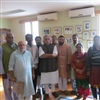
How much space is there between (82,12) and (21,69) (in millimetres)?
2971

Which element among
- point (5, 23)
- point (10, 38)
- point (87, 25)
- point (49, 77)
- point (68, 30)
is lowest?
point (49, 77)

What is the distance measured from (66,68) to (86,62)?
1.95 feet

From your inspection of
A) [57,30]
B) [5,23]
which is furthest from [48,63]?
[5,23]

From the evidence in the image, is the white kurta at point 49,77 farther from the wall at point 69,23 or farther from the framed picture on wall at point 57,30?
the framed picture on wall at point 57,30

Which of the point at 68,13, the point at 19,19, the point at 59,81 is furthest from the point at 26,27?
the point at 59,81

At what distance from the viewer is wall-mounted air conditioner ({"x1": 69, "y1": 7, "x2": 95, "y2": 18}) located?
4.53m

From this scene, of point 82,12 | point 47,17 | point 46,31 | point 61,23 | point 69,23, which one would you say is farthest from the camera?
point 46,31

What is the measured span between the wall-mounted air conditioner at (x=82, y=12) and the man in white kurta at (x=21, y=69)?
2696mm

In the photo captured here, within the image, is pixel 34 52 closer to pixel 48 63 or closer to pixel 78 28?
pixel 48 63

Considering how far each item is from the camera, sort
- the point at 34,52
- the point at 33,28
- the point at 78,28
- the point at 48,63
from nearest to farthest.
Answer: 1. the point at 48,63
2. the point at 34,52
3. the point at 78,28
4. the point at 33,28

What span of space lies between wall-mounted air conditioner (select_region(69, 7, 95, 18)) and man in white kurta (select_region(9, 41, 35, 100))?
270cm

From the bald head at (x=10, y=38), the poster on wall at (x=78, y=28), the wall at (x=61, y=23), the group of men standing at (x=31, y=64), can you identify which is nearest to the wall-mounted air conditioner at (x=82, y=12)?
the wall at (x=61, y=23)

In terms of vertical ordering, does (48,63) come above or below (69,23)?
below

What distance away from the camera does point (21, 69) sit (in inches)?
99.6
